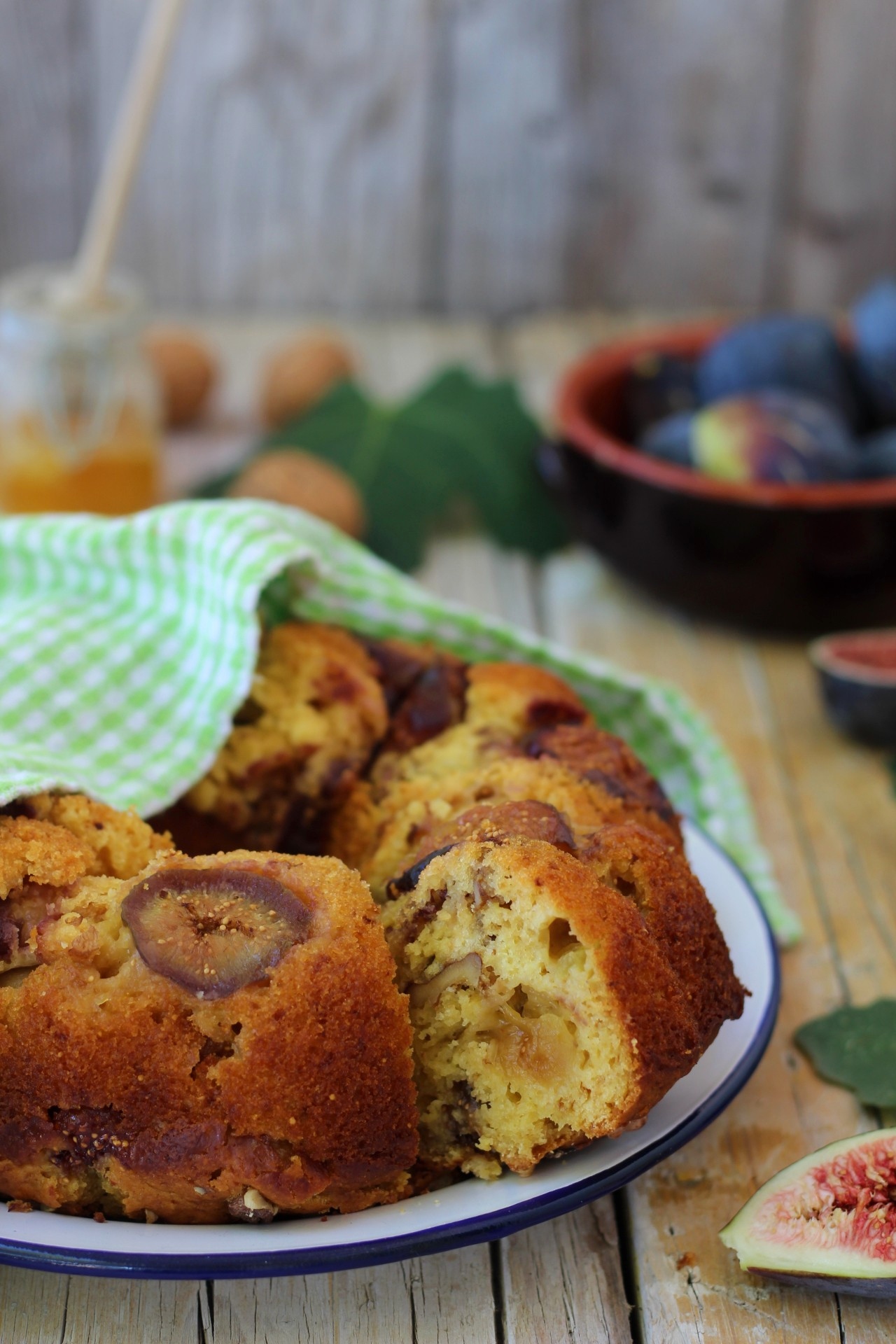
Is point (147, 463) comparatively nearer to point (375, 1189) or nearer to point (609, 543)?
point (609, 543)

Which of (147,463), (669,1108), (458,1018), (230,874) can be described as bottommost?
(147,463)

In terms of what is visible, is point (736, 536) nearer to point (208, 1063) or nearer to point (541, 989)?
point (541, 989)

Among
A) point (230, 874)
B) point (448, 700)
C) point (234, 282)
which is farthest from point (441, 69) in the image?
point (230, 874)

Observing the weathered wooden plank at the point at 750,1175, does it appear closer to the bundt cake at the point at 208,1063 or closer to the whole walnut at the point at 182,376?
the bundt cake at the point at 208,1063

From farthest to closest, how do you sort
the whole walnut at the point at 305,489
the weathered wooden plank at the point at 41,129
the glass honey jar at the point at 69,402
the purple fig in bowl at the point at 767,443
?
1. the weathered wooden plank at the point at 41,129
2. the glass honey jar at the point at 69,402
3. the whole walnut at the point at 305,489
4. the purple fig in bowl at the point at 767,443

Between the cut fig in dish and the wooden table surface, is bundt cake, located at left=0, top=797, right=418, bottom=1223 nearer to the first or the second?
the wooden table surface

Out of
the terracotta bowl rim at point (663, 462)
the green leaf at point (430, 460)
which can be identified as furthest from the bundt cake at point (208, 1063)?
the green leaf at point (430, 460)
